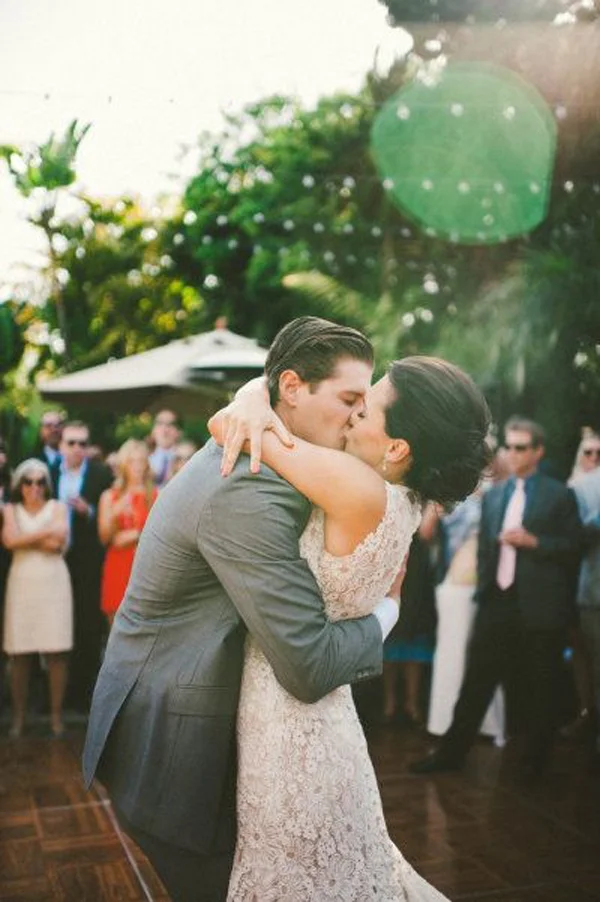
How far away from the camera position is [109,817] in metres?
4.06

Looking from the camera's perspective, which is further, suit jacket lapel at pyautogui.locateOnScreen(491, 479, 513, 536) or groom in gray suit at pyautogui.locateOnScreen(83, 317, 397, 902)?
suit jacket lapel at pyautogui.locateOnScreen(491, 479, 513, 536)

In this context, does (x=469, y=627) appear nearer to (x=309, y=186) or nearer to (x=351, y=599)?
(x=351, y=599)

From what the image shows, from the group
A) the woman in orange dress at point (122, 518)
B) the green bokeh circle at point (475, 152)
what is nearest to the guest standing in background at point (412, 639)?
the woman in orange dress at point (122, 518)

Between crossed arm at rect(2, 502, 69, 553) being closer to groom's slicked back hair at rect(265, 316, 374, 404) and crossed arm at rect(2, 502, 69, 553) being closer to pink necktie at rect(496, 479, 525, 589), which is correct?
pink necktie at rect(496, 479, 525, 589)

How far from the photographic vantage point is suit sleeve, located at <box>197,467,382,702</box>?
149 centimetres

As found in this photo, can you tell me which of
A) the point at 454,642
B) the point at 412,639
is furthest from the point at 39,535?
the point at 454,642

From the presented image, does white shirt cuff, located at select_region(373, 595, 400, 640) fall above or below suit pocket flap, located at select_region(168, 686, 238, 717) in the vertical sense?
above

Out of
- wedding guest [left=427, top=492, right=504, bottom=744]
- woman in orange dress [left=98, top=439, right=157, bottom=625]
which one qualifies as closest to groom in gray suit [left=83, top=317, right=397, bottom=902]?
wedding guest [left=427, top=492, right=504, bottom=744]

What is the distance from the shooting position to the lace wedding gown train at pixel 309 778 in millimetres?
1644

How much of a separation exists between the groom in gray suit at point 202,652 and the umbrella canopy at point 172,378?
5.00 metres

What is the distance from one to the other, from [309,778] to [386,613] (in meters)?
0.36

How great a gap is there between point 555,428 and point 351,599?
19.5 feet

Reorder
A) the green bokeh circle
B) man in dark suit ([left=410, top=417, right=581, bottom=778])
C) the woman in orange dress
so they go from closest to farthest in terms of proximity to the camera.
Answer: man in dark suit ([left=410, top=417, right=581, bottom=778])
the woman in orange dress
the green bokeh circle

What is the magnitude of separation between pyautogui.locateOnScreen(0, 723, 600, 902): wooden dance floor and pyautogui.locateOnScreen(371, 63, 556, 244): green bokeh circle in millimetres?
5021
